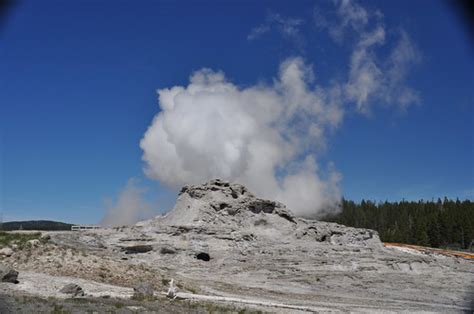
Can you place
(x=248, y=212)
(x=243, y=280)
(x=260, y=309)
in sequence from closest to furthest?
(x=260, y=309) < (x=243, y=280) < (x=248, y=212)

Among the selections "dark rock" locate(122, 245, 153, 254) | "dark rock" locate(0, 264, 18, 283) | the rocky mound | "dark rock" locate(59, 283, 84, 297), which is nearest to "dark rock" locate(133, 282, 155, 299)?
"dark rock" locate(59, 283, 84, 297)

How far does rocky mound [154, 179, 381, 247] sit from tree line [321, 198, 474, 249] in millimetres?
42421

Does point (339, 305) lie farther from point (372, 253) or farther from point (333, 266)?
point (372, 253)

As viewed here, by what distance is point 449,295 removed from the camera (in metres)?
28.0

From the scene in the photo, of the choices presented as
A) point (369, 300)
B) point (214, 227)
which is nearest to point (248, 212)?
point (214, 227)

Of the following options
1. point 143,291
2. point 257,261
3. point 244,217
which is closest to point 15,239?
point 143,291

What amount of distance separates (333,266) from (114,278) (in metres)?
15.6

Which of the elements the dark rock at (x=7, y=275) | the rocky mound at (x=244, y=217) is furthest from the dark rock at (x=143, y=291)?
the rocky mound at (x=244, y=217)

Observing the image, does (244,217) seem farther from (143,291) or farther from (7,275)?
(7,275)

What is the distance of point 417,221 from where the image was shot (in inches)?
3565

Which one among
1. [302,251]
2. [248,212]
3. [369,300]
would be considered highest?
[248,212]

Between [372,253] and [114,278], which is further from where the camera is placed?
[372,253]

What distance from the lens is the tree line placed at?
80.9 m

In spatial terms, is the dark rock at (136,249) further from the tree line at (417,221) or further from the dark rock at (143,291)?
the tree line at (417,221)
